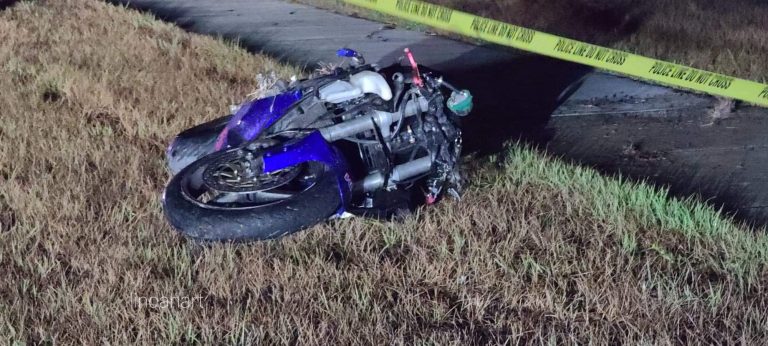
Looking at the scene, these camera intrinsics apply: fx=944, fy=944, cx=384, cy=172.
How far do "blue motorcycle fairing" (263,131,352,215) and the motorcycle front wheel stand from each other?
32 mm

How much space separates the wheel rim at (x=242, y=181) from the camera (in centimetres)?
331

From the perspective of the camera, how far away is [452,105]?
371cm

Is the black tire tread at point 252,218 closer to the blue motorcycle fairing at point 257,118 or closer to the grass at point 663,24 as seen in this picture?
the blue motorcycle fairing at point 257,118

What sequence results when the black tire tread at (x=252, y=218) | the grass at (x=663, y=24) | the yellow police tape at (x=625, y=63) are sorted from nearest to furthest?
the black tire tread at (x=252, y=218) → the yellow police tape at (x=625, y=63) → the grass at (x=663, y=24)

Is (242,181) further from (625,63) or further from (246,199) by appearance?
(625,63)

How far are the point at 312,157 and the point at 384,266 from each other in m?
0.46

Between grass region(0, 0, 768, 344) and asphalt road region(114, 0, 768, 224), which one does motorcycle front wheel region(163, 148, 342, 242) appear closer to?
grass region(0, 0, 768, 344)

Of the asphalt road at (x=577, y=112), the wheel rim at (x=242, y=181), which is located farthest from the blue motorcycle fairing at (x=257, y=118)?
the asphalt road at (x=577, y=112)

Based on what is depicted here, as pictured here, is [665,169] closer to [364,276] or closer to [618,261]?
[618,261]

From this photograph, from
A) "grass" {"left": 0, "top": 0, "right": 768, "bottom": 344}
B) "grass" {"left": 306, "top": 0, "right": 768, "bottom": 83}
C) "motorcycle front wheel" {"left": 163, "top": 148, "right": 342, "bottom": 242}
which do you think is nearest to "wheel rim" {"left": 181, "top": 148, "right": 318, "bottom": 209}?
"motorcycle front wheel" {"left": 163, "top": 148, "right": 342, "bottom": 242}

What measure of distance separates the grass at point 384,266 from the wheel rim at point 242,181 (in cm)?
20

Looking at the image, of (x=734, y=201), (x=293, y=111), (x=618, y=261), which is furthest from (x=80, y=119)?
(x=734, y=201)

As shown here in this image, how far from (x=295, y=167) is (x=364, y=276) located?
48 cm

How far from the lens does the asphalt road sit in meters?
4.39
